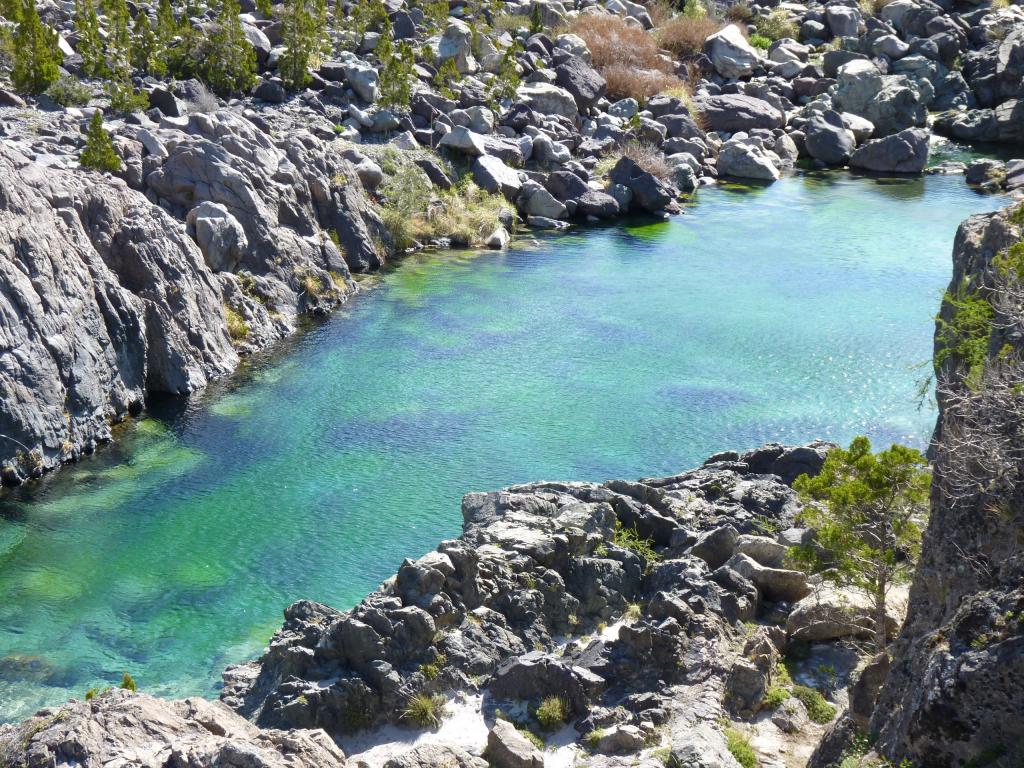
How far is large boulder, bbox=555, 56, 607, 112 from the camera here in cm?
6662

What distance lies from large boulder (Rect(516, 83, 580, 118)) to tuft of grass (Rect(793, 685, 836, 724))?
164 ft

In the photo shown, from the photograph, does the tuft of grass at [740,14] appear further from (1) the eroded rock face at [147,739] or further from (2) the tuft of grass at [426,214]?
(1) the eroded rock face at [147,739]

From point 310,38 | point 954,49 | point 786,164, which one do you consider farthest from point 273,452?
point 954,49

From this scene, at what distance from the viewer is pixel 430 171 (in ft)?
173

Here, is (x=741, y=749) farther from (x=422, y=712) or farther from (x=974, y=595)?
(x=974, y=595)

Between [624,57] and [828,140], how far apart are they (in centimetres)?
1554

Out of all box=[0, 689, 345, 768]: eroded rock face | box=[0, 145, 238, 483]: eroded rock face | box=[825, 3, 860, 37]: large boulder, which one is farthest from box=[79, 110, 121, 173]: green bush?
box=[825, 3, 860, 37]: large boulder

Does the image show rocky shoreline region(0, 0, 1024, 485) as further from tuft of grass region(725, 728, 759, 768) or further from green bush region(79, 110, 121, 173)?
tuft of grass region(725, 728, 759, 768)

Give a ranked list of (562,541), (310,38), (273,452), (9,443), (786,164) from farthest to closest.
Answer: (786,164), (310,38), (273,452), (9,443), (562,541)

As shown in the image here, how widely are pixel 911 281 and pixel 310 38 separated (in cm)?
3337

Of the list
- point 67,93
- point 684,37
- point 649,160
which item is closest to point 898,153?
point 649,160

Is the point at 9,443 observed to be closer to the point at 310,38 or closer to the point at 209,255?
the point at 209,255

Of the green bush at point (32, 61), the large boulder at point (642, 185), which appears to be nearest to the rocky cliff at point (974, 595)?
the large boulder at point (642, 185)

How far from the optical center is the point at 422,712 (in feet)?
58.8
